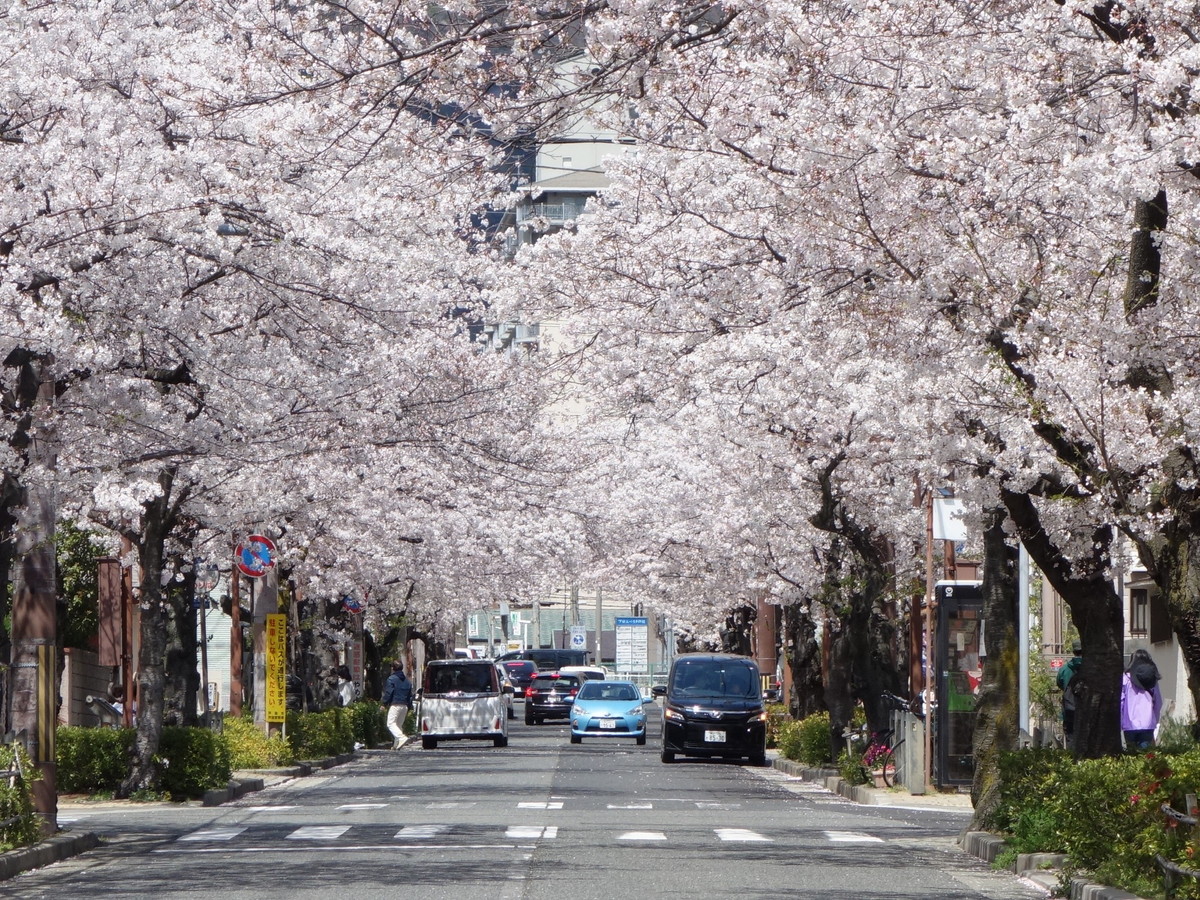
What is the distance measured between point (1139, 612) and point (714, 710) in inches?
317

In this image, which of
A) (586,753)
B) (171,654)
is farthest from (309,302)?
(586,753)

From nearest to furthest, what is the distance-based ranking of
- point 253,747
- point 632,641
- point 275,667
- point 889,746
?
point 889,746, point 253,747, point 275,667, point 632,641

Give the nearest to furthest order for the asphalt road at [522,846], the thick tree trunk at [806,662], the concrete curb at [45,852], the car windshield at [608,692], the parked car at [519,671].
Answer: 1. the asphalt road at [522,846]
2. the concrete curb at [45,852]
3. the thick tree trunk at [806,662]
4. the car windshield at [608,692]
5. the parked car at [519,671]

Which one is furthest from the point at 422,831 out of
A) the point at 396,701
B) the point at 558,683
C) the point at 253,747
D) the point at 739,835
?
the point at 558,683

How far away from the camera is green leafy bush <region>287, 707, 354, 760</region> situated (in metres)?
31.6

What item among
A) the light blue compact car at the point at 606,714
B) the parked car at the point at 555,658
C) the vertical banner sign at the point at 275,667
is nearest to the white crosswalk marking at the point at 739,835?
the vertical banner sign at the point at 275,667

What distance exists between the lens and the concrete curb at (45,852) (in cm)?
1418

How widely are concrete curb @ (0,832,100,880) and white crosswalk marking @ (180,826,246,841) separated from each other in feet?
3.22

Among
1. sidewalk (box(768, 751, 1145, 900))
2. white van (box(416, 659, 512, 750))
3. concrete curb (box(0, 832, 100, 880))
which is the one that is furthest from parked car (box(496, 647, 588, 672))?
concrete curb (box(0, 832, 100, 880))

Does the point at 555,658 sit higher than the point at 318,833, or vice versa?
the point at 318,833

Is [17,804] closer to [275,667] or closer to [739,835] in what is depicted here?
[739,835]

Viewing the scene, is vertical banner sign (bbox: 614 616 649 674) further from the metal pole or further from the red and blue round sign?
the metal pole

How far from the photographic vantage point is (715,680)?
35.0 metres

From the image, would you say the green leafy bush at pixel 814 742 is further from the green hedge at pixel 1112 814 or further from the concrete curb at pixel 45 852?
the concrete curb at pixel 45 852
